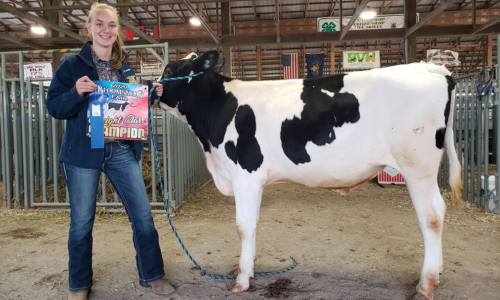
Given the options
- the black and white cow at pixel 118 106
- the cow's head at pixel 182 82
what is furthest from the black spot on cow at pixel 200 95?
the black and white cow at pixel 118 106

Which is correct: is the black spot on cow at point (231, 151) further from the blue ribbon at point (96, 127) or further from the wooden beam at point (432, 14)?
the wooden beam at point (432, 14)

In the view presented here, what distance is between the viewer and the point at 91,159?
8.11 feet

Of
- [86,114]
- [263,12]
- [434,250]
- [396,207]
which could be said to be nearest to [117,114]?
[86,114]

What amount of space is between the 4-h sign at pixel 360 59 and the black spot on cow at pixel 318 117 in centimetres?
1079

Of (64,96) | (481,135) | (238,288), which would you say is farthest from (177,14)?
(238,288)

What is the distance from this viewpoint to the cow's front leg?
2777 mm

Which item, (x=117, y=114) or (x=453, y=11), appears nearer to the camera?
(x=117, y=114)

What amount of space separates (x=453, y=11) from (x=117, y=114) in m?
18.7

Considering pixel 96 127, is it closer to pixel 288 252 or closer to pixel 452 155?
pixel 288 252

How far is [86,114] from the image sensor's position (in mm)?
2473

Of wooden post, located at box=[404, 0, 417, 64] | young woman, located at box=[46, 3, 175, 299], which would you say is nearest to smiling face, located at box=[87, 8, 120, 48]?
young woman, located at box=[46, 3, 175, 299]

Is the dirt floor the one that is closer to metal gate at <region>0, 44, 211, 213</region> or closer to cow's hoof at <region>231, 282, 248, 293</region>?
cow's hoof at <region>231, 282, 248, 293</region>

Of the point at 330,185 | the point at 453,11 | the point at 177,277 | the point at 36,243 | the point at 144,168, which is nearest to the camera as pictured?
the point at 330,185

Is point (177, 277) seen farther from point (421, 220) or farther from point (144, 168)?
point (144, 168)
